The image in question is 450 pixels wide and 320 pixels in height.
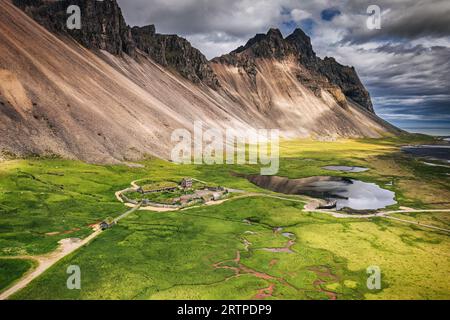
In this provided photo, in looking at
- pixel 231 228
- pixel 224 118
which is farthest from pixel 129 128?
pixel 224 118

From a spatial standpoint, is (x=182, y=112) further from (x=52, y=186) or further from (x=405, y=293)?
(x=405, y=293)

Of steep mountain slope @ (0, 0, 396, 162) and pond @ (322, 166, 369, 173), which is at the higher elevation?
steep mountain slope @ (0, 0, 396, 162)

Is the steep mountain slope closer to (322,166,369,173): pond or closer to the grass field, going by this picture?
the grass field

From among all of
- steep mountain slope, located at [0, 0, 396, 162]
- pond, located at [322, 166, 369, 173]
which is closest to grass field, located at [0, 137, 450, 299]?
steep mountain slope, located at [0, 0, 396, 162]

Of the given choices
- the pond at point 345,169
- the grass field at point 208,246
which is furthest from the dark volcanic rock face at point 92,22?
the pond at point 345,169

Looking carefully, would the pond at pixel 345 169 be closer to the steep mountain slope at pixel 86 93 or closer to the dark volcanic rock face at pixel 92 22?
the steep mountain slope at pixel 86 93
